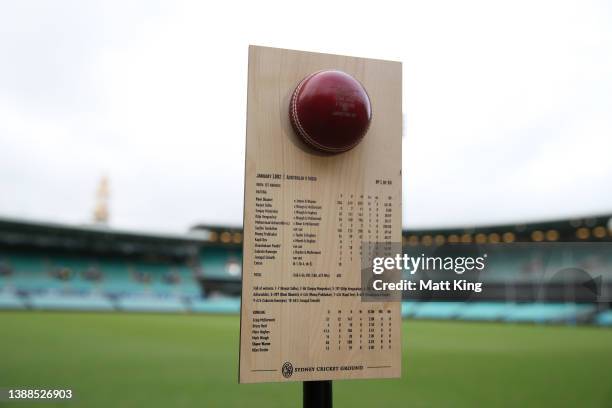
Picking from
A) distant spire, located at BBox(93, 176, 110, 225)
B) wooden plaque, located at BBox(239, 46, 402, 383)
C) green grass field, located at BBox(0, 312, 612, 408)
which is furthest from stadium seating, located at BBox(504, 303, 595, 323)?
distant spire, located at BBox(93, 176, 110, 225)

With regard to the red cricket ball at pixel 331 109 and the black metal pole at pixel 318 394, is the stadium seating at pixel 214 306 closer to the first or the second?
the black metal pole at pixel 318 394

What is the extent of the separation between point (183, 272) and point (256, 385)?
2717 cm

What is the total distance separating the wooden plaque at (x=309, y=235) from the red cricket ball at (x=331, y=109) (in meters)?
0.08

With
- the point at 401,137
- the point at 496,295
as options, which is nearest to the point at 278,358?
the point at 401,137

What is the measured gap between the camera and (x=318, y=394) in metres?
1.63

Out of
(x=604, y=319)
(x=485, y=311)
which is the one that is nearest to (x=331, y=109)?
(x=604, y=319)

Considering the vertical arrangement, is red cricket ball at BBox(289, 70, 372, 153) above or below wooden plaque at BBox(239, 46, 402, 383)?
above

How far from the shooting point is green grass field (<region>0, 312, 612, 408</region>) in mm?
5211

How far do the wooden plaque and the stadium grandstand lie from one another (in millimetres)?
19883

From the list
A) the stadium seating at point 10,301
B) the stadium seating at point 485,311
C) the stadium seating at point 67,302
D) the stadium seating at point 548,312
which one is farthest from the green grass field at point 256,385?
the stadium seating at point 10,301

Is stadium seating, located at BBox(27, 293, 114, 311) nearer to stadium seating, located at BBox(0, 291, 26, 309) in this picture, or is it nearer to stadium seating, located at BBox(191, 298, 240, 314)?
stadium seating, located at BBox(0, 291, 26, 309)

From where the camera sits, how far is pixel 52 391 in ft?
17.3

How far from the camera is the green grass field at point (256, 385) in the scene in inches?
205

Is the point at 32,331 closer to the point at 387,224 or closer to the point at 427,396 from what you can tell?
the point at 427,396
